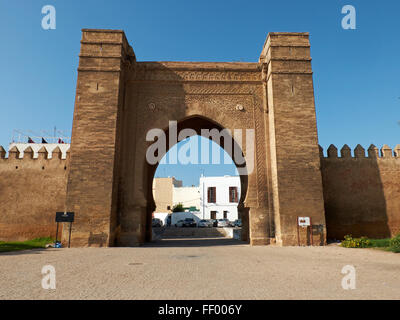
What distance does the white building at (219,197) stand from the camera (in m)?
32.4

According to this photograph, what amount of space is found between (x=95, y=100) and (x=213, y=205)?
23780 mm

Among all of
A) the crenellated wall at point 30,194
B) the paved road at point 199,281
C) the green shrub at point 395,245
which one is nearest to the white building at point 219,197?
the crenellated wall at point 30,194

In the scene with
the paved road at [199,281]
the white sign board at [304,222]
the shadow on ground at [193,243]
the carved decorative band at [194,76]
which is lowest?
the shadow on ground at [193,243]

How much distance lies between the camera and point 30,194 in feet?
37.8

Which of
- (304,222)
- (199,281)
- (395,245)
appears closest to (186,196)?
(304,222)

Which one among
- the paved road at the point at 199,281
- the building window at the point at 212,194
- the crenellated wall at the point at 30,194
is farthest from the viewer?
the building window at the point at 212,194

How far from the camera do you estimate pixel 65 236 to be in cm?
975

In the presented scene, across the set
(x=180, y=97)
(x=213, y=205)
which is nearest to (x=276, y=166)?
(x=180, y=97)

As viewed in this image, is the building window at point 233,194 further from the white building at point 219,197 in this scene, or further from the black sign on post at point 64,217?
the black sign on post at point 64,217

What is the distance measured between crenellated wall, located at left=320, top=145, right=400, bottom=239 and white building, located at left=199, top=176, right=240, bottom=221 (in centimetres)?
2038

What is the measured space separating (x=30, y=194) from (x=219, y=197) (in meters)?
23.1

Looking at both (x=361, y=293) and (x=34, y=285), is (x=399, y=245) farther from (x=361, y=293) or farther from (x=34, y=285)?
(x=34, y=285)

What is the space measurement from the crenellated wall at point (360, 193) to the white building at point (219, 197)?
66.9 ft

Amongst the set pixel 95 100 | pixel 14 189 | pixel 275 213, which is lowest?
pixel 275 213
